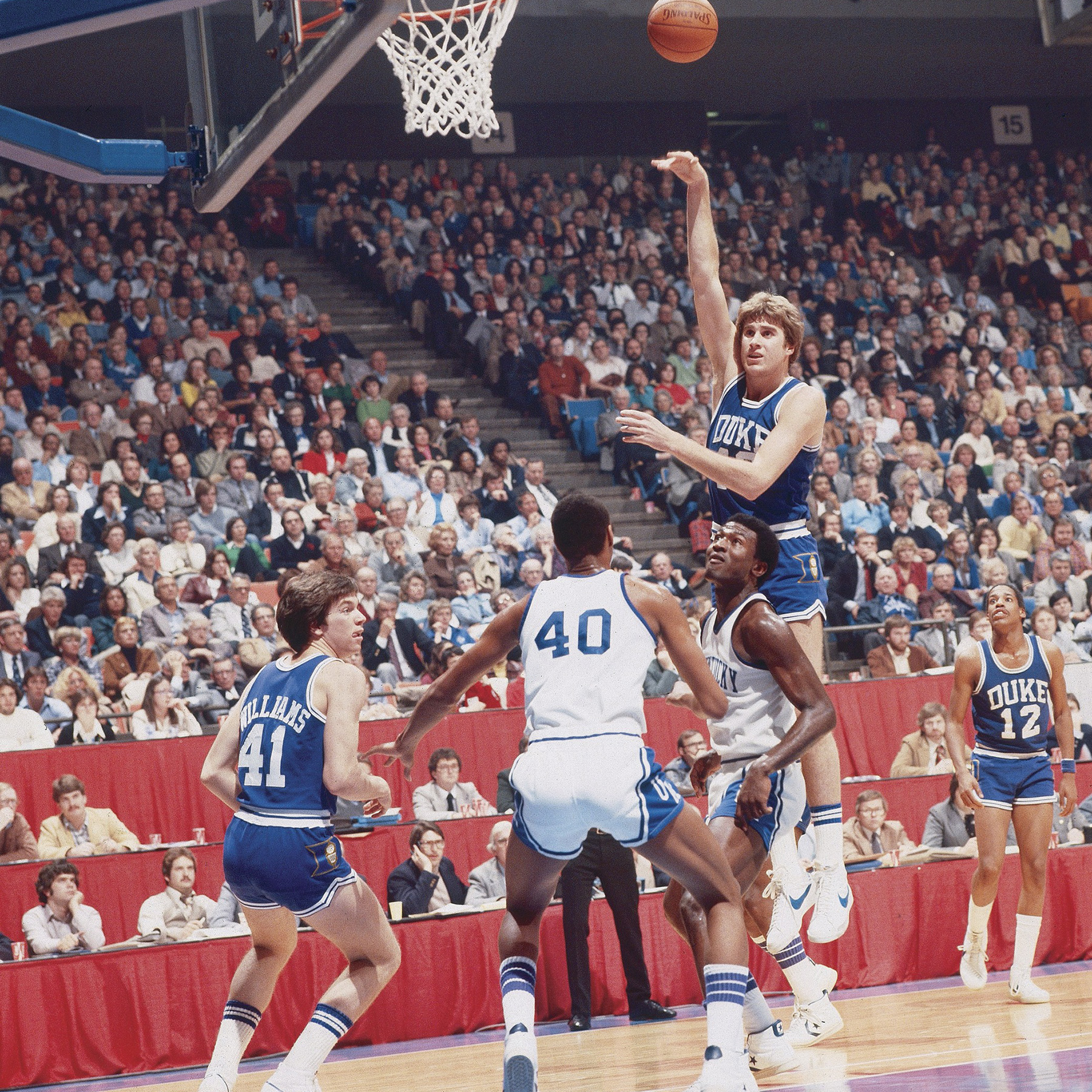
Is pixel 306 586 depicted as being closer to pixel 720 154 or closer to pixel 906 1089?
pixel 906 1089

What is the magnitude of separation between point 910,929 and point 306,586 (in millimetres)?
6238

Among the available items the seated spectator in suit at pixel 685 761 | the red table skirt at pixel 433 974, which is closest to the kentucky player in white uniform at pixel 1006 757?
the red table skirt at pixel 433 974

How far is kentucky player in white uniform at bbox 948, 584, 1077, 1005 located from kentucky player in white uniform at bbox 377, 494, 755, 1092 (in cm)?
419

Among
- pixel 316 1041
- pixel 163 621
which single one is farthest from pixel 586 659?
pixel 163 621

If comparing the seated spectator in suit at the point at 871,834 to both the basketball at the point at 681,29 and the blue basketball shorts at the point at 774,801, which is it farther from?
the basketball at the point at 681,29

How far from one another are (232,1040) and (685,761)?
235 inches

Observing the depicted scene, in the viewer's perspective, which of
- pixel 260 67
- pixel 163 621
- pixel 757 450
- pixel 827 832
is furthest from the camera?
pixel 163 621

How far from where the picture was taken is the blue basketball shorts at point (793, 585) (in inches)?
239

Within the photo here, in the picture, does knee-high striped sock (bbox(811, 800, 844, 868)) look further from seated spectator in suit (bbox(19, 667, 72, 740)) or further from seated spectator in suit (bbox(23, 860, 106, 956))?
seated spectator in suit (bbox(19, 667, 72, 740))

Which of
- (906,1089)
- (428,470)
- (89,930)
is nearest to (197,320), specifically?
(428,470)

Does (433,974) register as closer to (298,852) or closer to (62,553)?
(298,852)

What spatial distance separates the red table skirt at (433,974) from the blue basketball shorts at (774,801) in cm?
390

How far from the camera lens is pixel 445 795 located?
11.0 meters

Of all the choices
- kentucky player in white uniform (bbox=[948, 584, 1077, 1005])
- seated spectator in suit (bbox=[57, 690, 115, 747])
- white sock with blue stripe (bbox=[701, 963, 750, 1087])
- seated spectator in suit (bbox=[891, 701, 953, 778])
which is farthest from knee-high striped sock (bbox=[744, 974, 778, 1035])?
seated spectator in suit (bbox=[891, 701, 953, 778])
